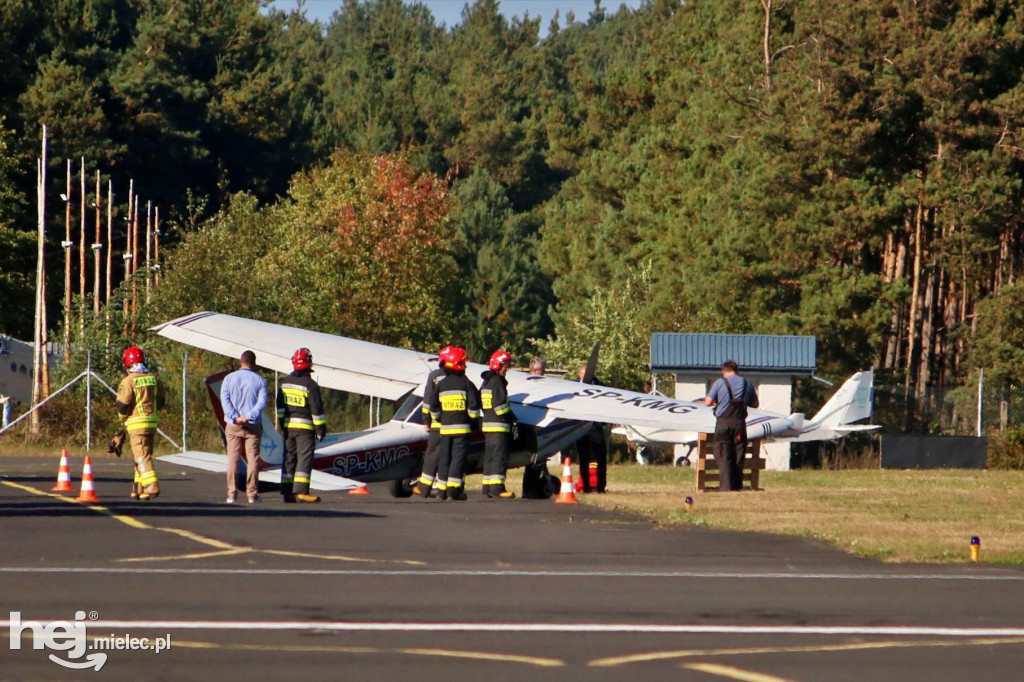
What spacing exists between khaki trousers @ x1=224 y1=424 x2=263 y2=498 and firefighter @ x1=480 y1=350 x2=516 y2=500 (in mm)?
2866

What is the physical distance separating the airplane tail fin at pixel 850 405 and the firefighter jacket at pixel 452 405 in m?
17.6

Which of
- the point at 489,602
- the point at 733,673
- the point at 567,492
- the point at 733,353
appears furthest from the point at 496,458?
the point at 733,353

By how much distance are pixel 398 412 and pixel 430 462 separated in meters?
1.10

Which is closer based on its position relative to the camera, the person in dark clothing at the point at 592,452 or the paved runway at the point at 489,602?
the paved runway at the point at 489,602

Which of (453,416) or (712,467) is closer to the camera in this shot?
(453,416)

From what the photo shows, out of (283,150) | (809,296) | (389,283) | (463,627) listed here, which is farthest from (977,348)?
(283,150)

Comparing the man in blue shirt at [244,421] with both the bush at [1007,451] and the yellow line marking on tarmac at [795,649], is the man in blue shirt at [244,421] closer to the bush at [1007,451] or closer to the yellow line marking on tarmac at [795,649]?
the yellow line marking on tarmac at [795,649]

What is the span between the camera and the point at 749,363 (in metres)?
36.9

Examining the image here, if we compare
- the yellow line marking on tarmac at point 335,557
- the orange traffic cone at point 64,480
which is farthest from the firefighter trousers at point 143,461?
the yellow line marking on tarmac at point 335,557

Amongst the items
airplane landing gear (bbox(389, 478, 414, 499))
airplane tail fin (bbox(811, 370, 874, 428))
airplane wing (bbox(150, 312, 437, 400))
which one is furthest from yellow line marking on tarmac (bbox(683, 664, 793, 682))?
airplane tail fin (bbox(811, 370, 874, 428))

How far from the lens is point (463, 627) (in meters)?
9.21

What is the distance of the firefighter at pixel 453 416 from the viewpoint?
61.8ft

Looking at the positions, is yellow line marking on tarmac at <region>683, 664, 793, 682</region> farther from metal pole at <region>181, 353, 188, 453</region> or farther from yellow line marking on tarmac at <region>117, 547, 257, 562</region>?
metal pole at <region>181, 353, 188, 453</region>

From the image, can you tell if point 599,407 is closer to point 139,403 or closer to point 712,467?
point 712,467
